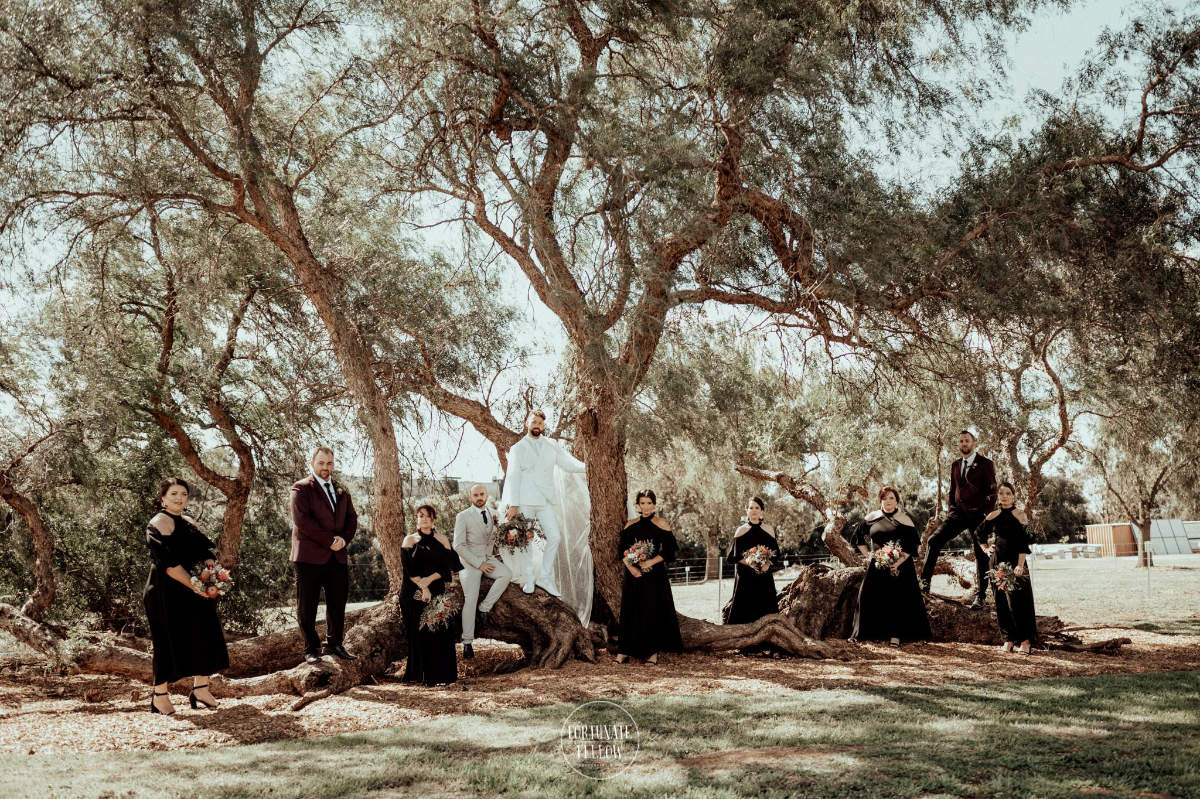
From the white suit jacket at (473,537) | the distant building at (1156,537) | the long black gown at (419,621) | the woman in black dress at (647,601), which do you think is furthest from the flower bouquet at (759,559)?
the distant building at (1156,537)

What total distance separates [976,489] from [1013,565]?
97 cm

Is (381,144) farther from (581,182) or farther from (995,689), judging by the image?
(995,689)

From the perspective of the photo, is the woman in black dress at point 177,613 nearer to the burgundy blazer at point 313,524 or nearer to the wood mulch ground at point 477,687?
the wood mulch ground at point 477,687

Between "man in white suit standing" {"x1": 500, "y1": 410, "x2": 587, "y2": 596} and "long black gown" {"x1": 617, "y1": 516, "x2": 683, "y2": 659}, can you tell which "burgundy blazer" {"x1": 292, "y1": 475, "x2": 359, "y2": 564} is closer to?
"man in white suit standing" {"x1": 500, "y1": 410, "x2": 587, "y2": 596}

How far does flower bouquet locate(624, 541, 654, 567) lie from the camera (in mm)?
9016

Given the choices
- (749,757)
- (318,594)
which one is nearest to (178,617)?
(318,594)

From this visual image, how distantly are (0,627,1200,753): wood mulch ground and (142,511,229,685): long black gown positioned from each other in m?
0.33

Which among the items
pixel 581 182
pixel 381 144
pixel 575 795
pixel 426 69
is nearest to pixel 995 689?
pixel 575 795

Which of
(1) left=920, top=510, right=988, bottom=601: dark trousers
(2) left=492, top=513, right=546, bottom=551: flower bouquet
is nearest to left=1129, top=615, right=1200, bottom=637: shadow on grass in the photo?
(1) left=920, top=510, right=988, bottom=601: dark trousers

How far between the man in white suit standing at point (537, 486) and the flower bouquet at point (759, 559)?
2022 mm

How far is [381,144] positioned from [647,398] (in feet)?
13.4

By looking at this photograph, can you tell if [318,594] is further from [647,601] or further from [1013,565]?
[1013,565]

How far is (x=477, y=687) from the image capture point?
7520mm

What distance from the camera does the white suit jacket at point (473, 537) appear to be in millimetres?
8695
